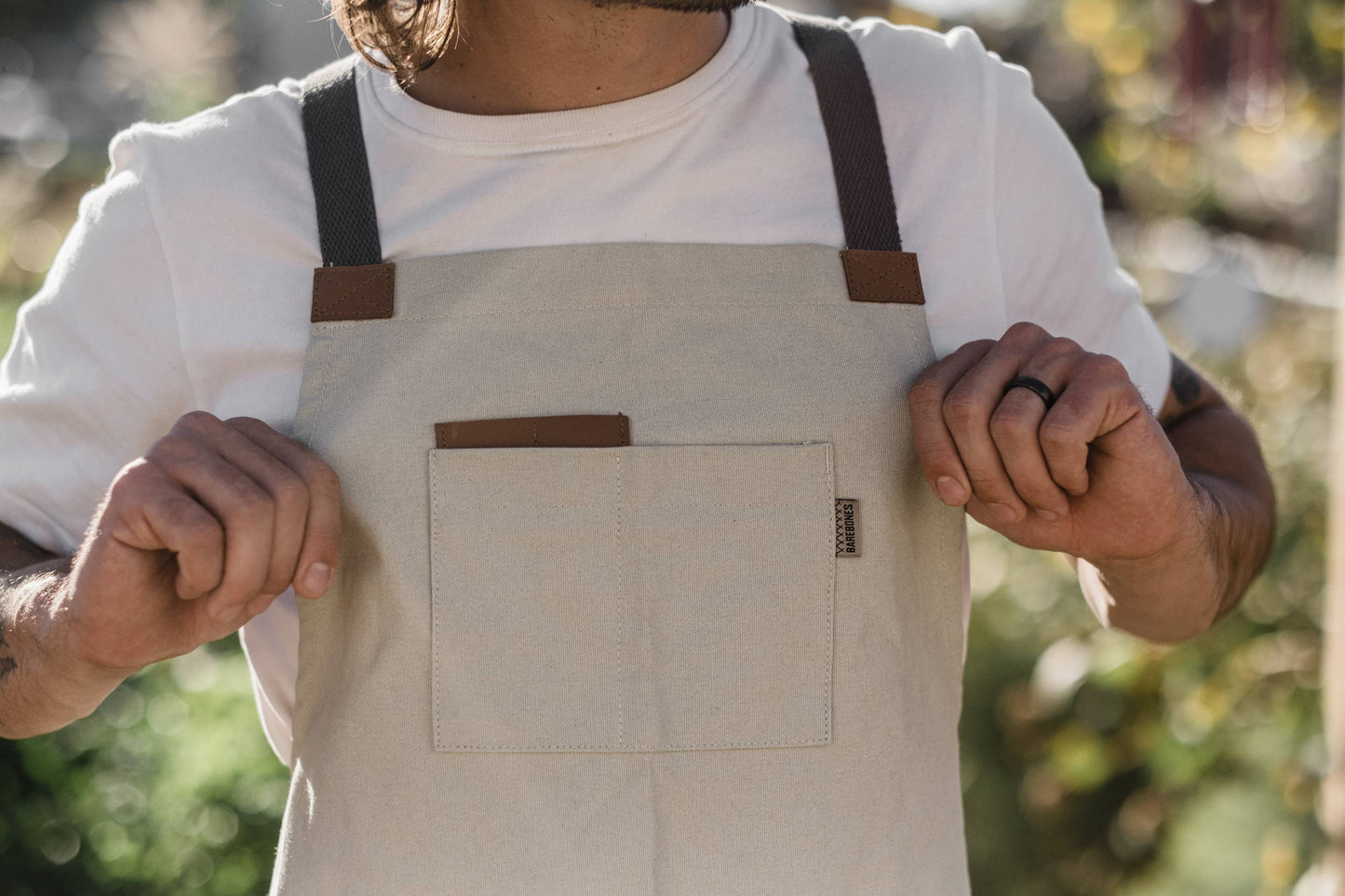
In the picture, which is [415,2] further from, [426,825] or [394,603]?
[426,825]

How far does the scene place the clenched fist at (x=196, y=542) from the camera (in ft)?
3.62

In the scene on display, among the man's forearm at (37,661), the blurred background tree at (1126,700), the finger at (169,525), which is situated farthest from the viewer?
the blurred background tree at (1126,700)

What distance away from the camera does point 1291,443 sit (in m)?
3.48

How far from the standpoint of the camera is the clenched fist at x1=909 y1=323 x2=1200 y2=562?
1.12 metres

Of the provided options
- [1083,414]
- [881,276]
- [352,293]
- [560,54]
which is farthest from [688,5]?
[1083,414]

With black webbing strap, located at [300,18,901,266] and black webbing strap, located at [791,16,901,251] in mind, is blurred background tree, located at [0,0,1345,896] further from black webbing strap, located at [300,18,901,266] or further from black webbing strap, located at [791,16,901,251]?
black webbing strap, located at [791,16,901,251]

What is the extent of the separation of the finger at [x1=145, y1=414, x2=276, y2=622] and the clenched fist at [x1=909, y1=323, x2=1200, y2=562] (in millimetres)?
599

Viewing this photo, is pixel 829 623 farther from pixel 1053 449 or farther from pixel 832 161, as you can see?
pixel 832 161

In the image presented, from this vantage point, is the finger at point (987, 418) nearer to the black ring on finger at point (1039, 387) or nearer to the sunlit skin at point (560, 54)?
the black ring on finger at point (1039, 387)

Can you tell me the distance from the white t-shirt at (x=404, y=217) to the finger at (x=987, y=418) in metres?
0.18

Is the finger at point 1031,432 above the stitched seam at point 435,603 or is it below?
above

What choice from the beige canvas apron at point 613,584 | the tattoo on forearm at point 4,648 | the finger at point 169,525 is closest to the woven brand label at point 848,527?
the beige canvas apron at point 613,584

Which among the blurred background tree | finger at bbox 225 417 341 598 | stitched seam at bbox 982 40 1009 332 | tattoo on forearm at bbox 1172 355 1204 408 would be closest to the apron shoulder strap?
stitched seam at bbox 982 40 1009 332

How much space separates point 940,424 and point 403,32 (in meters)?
0.72
